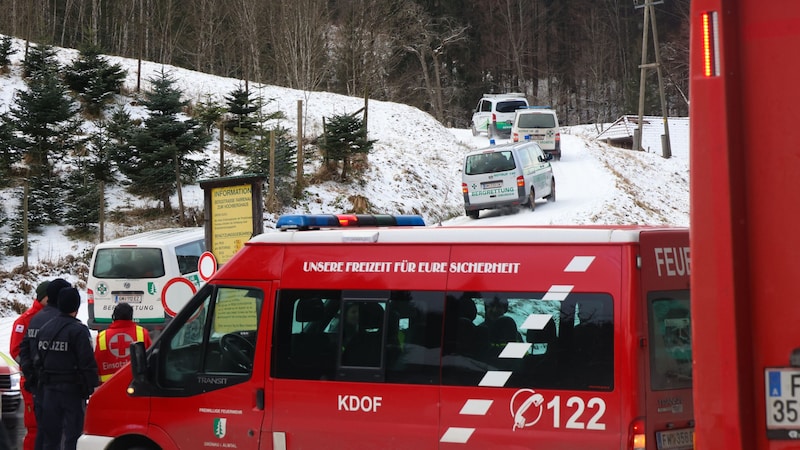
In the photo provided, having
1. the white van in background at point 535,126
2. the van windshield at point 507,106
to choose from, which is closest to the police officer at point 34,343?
the white van in background at point 535,126

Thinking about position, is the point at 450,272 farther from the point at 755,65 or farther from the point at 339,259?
the point at 755,65

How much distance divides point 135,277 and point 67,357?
30.1 feet

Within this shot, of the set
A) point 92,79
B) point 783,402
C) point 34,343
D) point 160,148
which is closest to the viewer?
point 783,402

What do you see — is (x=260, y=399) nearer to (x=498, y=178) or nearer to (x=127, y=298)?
(x=127, y=298)

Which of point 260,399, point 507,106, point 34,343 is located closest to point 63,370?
point 34,343

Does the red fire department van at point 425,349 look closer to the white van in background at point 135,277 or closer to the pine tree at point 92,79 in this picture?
the white van in background at point 135,277

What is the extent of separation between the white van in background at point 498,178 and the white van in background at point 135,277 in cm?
1169

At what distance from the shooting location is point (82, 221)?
24.9 m

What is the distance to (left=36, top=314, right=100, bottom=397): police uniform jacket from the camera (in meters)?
8.32

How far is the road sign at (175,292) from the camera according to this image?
13008 mm

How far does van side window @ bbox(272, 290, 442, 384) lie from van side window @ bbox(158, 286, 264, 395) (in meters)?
0.25

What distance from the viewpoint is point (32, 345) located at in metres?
8.54

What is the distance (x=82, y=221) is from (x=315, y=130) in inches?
546

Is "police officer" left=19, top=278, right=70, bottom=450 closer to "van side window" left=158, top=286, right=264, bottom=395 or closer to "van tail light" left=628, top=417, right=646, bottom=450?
"van side window" left=158, top=286, right=264, bottom=395
